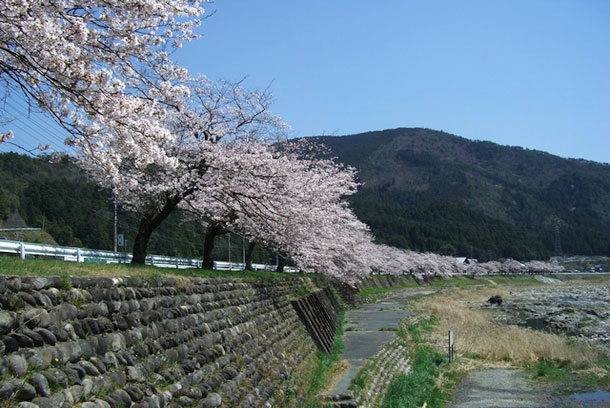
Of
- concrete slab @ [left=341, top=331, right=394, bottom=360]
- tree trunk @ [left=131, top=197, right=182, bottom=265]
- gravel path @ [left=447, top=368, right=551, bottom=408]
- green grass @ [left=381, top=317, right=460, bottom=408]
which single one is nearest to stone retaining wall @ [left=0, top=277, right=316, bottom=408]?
tree trunk @ [left=131, top=197, right=182, bottom=265]

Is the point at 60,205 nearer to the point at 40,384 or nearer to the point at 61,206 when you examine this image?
the point at 61,206

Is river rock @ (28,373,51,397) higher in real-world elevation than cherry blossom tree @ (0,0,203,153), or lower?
lower

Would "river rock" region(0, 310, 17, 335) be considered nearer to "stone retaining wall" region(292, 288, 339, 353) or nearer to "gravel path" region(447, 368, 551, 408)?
"stone retaining wall" region(292, 288, 339, 353)

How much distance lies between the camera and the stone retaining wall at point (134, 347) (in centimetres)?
486

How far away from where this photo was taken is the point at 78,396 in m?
5.08

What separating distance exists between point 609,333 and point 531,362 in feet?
47.3

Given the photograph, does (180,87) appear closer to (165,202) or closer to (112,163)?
(112,163)

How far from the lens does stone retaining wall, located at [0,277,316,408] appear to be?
15.9 feet

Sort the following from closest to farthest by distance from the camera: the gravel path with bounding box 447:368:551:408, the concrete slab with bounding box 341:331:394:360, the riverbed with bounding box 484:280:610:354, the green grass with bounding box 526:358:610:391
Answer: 1. the gravel path with bounding box 447:368:551:408
2. the green grass with bounding box 526:358:610:391
3. the concrete slab with bounding box 341:331:394:360
4. the riverbed with bounding box 484:280:610:354

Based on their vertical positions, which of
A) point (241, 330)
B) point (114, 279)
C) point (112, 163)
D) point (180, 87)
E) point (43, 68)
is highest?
point (180, 87)

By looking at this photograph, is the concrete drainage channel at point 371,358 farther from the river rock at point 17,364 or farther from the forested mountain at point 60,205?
the forested mountain at point 60,205

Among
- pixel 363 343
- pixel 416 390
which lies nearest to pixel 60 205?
pixel 363 343

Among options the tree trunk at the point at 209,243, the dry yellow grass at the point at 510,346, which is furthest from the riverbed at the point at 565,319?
the tree trunk at the point at 209,243

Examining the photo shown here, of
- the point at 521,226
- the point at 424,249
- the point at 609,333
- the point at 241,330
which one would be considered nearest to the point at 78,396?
the point at 241,330
